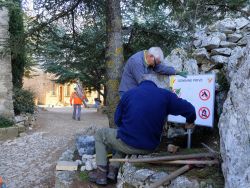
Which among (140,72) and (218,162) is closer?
(218,162)

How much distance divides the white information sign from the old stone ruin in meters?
0.35

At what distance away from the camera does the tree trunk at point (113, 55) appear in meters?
7.36

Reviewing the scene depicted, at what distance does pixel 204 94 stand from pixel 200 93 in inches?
3.1

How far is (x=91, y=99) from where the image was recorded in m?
43.7

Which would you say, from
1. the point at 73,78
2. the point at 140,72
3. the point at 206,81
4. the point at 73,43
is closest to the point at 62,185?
the point at 140,72

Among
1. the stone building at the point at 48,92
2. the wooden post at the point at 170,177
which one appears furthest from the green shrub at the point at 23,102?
the stone building at the point at 48,92

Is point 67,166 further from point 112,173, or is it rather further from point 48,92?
point 48,92

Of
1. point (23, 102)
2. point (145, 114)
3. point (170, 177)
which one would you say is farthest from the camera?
point (23, 102)

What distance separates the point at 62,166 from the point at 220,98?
306 centimetres

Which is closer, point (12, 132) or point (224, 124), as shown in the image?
point (224, 124)

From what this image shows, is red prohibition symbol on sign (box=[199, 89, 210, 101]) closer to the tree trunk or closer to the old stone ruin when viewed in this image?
the old stone ruin

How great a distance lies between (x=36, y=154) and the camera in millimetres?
10172

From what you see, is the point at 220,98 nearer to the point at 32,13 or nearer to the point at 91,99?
the point at 32,13

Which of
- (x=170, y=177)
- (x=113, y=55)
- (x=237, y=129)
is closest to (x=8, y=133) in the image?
(x=113, y=55)
